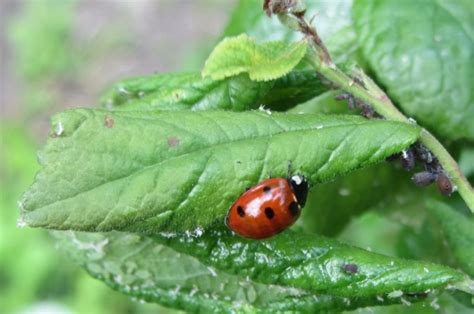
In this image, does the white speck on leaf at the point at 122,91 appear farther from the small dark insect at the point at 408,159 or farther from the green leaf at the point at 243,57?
the small dark insect at the point at 408,159

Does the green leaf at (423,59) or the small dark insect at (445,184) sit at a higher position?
the green leaf at (423,59)

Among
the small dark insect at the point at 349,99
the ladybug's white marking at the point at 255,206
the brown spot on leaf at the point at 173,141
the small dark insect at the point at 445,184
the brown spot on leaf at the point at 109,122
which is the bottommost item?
the small dark insect at the point at 445,184

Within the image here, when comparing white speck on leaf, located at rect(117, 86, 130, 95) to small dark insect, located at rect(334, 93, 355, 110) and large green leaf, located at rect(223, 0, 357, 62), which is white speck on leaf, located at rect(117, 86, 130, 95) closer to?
large green leaf, located at rect(223, 0, 357, 62)

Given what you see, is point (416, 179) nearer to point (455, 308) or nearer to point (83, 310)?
point (455, 308)

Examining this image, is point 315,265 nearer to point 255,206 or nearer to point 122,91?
point 255,206

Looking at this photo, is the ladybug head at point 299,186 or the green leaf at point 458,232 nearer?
the ladybug head at point 299,186

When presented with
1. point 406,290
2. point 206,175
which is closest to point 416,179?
point 406,290

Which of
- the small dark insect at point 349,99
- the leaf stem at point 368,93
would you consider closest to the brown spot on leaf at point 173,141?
the leaf stem at point 368,93
